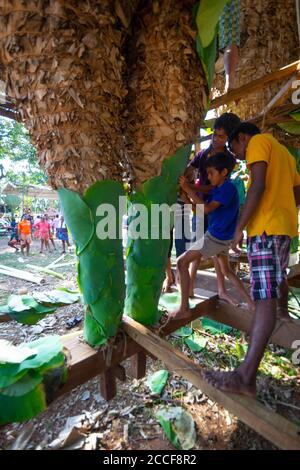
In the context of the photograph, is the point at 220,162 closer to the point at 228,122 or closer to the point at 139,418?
the point at 228,122

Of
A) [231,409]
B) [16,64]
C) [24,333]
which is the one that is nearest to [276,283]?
[231,409]

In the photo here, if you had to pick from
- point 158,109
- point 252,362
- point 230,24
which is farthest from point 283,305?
point 230,24

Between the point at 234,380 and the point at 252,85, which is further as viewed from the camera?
the point at 252,85

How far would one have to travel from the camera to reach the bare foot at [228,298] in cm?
237

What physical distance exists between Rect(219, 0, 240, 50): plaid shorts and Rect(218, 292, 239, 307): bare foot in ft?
10.6

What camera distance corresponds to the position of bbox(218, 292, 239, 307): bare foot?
93.2 inches

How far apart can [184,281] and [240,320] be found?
1.95 feet

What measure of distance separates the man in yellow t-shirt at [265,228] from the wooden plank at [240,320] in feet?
1.84

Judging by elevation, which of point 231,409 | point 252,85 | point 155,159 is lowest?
point 231,409

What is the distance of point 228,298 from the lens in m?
2.42

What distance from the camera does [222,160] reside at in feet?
7.57

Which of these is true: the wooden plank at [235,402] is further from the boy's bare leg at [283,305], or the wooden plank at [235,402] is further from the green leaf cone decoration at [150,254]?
the boy's bare leg at [283,305]

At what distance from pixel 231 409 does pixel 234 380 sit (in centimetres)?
13

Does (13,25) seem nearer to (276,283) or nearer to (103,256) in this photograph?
(103,256)
